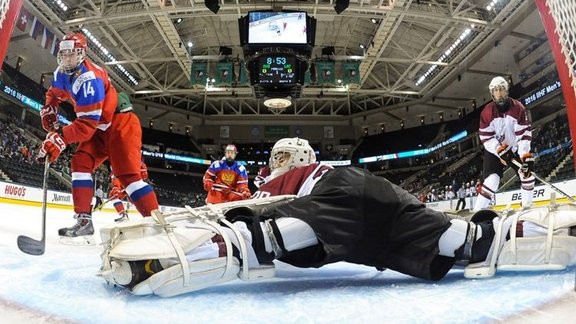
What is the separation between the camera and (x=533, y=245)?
1.12 meters

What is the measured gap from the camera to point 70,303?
0.88 m

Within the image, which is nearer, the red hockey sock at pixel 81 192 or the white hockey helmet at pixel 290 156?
the white hockey helmet at pixel 290 156

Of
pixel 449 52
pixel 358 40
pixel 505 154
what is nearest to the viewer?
pixel 505 154

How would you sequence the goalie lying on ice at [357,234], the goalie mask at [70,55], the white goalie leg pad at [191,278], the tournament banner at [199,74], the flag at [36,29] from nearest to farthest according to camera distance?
the white goalie leg pad at [191,278]
the goalie lying on ice at [357,234]
the goalie mask at [70,55]
the flag at [36,29]
the tournament banner at [199,74]

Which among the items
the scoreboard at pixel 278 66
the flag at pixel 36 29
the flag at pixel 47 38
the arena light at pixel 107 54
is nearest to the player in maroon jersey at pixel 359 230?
the scoreboard at pixel 278 66

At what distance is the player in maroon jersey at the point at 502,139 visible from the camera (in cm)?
339

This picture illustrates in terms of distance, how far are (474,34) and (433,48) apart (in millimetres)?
1362

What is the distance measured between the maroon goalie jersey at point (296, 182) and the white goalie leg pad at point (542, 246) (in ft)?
1.80

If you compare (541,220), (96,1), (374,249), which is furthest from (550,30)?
(96,1)

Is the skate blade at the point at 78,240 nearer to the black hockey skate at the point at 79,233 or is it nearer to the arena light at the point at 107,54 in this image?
the black hockey skate at the point at 79,233

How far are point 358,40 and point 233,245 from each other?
40.3ft

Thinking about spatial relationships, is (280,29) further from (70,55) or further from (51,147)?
(51,147)

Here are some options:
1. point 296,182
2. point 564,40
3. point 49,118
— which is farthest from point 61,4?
point 564,40

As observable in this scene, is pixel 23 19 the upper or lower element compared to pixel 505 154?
upper
